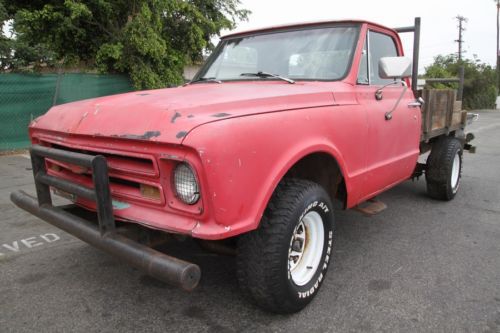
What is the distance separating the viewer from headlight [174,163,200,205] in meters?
2.00

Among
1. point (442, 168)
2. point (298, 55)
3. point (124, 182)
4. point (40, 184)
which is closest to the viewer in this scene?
point (124, 182)

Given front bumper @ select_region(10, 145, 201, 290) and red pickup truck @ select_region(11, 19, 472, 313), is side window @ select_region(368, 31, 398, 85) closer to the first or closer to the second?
red pickup truck @ select_region(11, 19, 472, 313)

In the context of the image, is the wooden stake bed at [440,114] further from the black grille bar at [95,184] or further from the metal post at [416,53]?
the black grille bar at [95,184]

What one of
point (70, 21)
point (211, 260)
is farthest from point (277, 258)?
point (70, 21)

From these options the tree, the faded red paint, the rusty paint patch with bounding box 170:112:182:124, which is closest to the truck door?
the faded red paint

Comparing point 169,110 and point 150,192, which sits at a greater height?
point 169,110

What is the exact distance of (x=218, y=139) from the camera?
195 centimetres

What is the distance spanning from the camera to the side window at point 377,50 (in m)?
3.52

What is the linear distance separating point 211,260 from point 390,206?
8.31 ft

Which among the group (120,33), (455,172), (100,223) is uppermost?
(120,33)

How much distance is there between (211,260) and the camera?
10.8ft

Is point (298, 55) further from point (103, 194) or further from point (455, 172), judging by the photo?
point (455, 172)

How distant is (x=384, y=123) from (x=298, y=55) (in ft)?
2.96

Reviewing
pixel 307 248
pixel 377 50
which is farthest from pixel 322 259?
pixel 377 50
